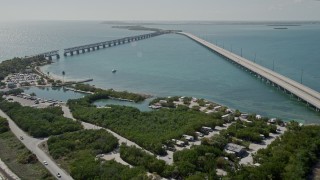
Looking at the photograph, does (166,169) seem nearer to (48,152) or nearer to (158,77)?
(48,152)

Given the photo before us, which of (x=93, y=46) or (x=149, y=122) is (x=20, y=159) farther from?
(x=93, y=46)

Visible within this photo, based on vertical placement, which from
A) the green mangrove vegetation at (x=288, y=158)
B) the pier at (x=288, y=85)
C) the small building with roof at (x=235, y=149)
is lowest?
the pier at (x=288, y=85)

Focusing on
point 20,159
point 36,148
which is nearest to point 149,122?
point 36,148

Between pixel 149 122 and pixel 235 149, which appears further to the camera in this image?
pixel 149 122

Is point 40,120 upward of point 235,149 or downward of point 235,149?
upward

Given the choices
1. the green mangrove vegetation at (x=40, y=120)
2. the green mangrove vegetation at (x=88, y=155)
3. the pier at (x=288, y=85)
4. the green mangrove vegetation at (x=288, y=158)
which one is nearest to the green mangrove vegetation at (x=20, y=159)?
the green mangrove vegetation at (x=88, y=155)

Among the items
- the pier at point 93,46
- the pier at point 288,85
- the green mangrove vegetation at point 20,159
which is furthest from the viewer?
the pier at point 93,46

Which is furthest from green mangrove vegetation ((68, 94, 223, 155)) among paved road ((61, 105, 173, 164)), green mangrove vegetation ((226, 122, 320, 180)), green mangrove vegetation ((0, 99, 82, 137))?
green mangrove vegetation ((226, 122, 320, 180))

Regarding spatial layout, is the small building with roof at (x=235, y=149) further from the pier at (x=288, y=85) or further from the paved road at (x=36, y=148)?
the pier at (x=288, y=85)
